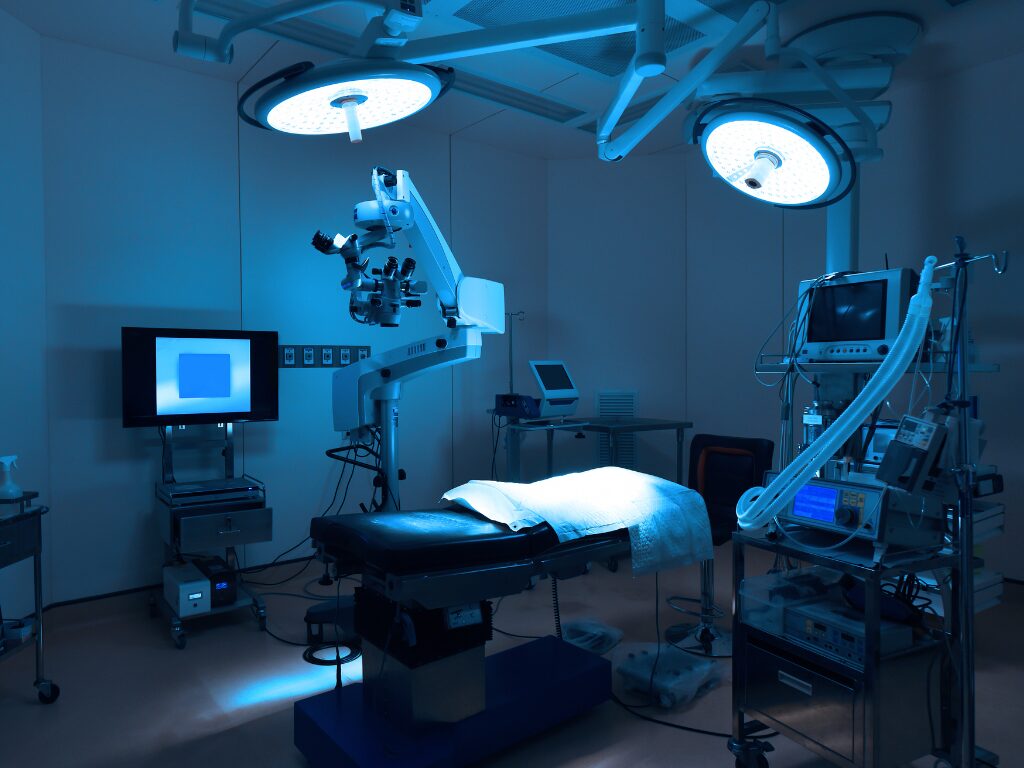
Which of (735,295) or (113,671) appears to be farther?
(735,295)

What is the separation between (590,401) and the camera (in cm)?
528

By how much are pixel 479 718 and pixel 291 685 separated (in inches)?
38.9

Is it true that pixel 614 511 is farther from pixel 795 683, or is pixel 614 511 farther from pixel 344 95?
pixel 344 95

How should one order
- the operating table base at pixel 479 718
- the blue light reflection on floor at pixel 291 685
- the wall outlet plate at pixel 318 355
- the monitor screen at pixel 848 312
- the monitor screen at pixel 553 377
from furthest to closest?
the monitor screen at pixel 553 377
the wall outlet plate at pixel 318 355
the blue light reflection on floor at pixel 291 685
the monitor screen at pixel 848 312
the operating table base at pixel 479 718

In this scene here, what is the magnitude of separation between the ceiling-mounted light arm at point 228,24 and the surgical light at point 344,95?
0.13 m

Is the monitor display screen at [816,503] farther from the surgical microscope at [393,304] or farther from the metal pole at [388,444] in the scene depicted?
the metal pole at [388,444]

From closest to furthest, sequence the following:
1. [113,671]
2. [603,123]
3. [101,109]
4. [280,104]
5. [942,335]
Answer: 1. [280,104]
2. [603,123]
3. [942,335]
4. [113,671]
5. [101,109]

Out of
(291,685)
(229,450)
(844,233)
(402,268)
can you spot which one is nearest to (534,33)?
(402,268)

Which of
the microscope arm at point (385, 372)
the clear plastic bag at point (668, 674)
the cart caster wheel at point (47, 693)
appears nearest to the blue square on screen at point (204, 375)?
the microscope arm at point (385, 372)

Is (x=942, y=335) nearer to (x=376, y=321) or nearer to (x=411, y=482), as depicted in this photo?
(x=376, y=321)

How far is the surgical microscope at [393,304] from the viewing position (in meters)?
2.75

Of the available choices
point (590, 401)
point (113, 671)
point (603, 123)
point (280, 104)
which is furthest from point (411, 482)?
point (280, 104)

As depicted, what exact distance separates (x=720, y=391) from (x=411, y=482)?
227 centimetres

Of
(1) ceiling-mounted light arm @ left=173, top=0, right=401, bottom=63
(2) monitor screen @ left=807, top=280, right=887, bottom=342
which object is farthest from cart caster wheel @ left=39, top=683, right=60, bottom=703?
(2) monitor screen @ left=807, top=280, right=887, bottom=342
